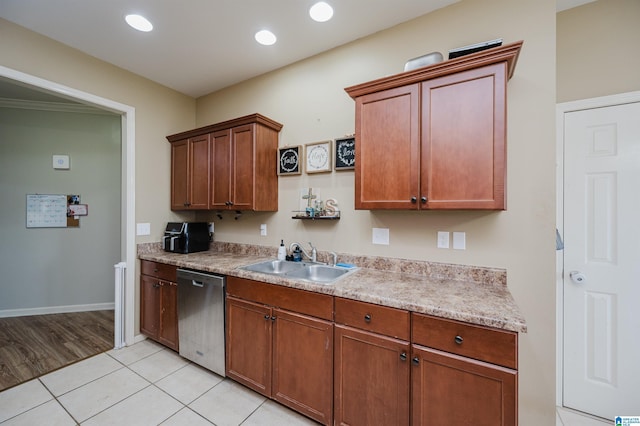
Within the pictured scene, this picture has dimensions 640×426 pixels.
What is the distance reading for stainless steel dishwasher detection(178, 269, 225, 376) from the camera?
6.97ft

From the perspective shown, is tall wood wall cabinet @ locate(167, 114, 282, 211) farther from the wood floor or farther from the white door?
the white door

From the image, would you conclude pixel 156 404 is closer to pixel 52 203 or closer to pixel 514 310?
pixel 514 310

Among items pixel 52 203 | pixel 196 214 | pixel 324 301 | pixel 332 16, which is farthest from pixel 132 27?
pixel 52 203

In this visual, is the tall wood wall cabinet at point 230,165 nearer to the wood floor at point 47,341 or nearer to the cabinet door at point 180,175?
the cabinet door at point 180,175

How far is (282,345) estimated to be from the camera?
1793 mm

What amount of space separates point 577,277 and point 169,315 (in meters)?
Answer: 3.49

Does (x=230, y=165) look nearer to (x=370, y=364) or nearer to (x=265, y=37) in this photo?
(x=265, y=37)

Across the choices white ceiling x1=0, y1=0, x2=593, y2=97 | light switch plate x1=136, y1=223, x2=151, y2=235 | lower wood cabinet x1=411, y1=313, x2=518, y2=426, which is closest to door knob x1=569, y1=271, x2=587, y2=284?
lower wood cabinet x1=411, y1=313, x2=518, y2=426

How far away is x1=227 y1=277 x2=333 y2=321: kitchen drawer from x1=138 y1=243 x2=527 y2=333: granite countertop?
0.14ft

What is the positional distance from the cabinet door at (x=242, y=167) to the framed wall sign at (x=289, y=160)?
0.31m

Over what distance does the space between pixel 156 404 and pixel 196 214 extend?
2110 mm

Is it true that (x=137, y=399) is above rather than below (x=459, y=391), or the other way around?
below

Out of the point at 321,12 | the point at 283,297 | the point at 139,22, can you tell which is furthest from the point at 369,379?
the point at 139,22

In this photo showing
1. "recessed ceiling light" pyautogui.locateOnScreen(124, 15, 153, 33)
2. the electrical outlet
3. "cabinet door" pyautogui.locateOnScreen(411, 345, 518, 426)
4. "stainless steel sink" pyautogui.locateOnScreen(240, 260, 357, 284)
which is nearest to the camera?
"cabinet door" pyautogui.locateOnScreen(411, 345, 518, 426)
